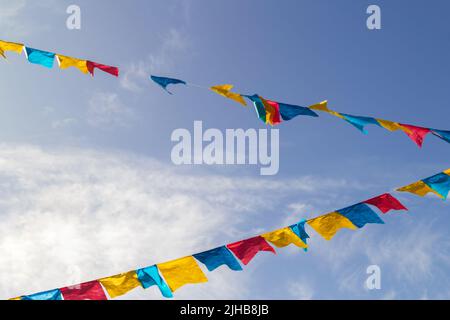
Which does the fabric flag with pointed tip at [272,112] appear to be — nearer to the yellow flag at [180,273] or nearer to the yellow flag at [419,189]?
the yellow flag at [419,189]

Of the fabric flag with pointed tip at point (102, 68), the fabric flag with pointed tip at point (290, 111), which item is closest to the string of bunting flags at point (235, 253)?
the fabric flag with pointed tip at point (290, 111)

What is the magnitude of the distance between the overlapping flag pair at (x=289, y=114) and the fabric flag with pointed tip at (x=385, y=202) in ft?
3.45

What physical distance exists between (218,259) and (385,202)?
3.10 m

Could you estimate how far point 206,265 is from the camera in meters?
7.37

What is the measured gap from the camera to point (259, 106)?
320 inches

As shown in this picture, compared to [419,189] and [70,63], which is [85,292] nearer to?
[70,63]

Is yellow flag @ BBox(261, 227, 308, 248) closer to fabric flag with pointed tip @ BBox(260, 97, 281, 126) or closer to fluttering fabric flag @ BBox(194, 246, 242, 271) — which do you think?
fluttering fabric flag @ BBox(194, 246, 242, 271)

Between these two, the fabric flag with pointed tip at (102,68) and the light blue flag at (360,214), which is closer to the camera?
the light blue flag at (360,214)

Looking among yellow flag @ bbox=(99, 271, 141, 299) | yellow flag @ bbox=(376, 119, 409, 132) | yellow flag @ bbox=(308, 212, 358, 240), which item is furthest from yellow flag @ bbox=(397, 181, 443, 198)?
yellow flag @ bbox=(99, 271, 141, 299)

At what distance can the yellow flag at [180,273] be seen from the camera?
7.14 metres

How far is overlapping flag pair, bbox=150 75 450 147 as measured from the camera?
26.1ft
